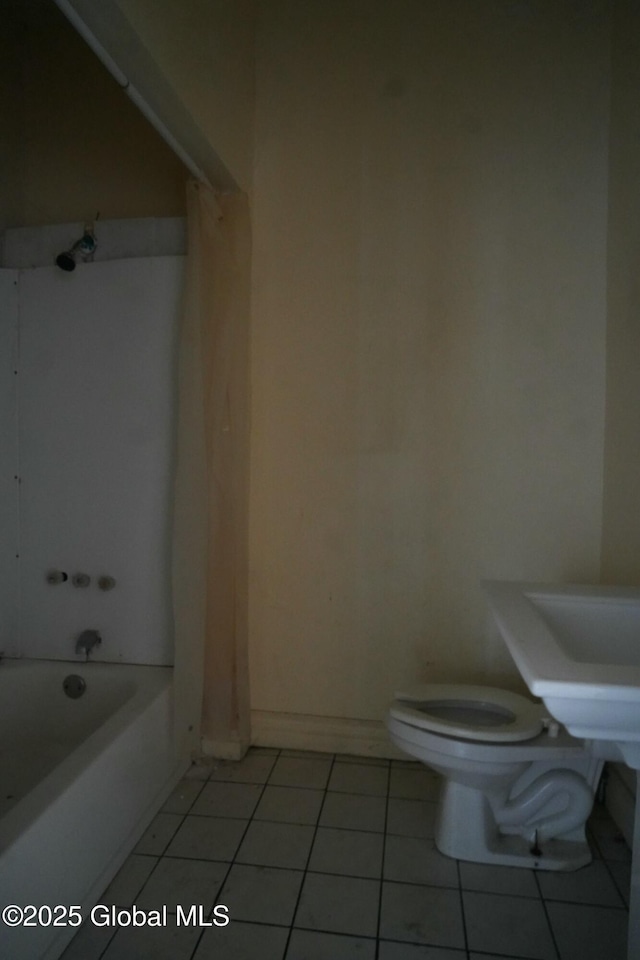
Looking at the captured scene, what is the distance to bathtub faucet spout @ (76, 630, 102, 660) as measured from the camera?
2.14 metres

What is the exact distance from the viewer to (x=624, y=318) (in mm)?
1855

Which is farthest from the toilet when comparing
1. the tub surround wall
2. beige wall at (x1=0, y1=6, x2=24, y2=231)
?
beige wall at (x1=0, y1=6, x2=24, y2=231)

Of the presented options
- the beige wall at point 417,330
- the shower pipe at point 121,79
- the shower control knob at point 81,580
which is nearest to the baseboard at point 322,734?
the beige wall at point 417,330

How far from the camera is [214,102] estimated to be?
1.73m

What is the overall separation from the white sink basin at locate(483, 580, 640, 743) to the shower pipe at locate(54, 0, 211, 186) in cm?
151

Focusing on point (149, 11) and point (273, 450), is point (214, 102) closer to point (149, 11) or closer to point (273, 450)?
point (149, 11)

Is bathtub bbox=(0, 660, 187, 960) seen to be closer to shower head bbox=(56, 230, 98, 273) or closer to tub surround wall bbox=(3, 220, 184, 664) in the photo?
tub surround wall bbox=(3, 220, 184, 664)

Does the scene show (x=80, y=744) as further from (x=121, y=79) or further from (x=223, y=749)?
(x=121, y=79)

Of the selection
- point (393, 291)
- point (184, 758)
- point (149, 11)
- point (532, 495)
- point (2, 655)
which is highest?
point (149, 11)

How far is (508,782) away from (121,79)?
205 cm

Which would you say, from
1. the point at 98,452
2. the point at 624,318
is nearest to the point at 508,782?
the point at 624,318

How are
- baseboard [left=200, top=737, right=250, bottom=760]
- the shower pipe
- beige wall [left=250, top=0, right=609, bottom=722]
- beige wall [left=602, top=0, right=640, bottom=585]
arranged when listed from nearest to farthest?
the shower pipe → beige wall [left=602, top=0, right=640, bottom=585] → beige wall [left=250, top=0, right=609, bottom=722] → baseboard [left=200, top=737, right=250, bottom=760]

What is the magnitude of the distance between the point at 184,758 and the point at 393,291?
1.80m

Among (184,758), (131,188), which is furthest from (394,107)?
(184,758)
